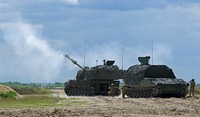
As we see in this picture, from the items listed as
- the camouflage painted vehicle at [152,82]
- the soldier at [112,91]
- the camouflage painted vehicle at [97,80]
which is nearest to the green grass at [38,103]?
the camouflage painted vehicle at [152,82]

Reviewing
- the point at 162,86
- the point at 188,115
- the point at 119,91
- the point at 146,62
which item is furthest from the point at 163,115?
the point at 119,91

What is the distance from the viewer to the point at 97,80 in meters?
62.8

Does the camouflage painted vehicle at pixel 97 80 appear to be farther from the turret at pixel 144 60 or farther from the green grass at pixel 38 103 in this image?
the green grass at pixel 38 103

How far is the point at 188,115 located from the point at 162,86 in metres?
22.8

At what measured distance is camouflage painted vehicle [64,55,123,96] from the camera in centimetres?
6197

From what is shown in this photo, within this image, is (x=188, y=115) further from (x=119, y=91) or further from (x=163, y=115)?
(x=119, y=91)

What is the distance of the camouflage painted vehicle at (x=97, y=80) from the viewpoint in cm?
6197

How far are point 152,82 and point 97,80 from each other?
15.8 meters

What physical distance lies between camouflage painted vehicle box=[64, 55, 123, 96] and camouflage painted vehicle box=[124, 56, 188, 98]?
774cm

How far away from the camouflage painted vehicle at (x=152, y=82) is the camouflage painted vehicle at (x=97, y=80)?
7743 millimetres

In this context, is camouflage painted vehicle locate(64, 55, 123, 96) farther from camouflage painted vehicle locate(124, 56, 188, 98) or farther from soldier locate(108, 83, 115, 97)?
camouflage painted vehicle locate(124, 56, 188, 98)

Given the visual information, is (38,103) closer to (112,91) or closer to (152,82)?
(152,82)

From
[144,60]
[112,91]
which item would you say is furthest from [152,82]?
[112,91]

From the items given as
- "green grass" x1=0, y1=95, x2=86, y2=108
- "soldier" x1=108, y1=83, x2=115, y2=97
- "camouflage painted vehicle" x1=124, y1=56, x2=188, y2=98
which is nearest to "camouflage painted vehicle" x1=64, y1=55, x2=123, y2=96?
"soldier" x1=108, y1=83, x2=115, y2=97
